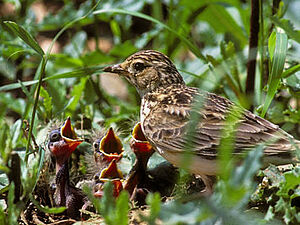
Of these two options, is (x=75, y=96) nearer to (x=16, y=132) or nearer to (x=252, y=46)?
(x=16, y=132)

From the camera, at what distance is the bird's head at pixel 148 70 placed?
186 inches

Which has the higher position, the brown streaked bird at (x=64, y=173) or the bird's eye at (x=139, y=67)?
the bird's eye at (x=139, y=67)

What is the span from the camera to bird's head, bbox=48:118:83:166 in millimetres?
4156

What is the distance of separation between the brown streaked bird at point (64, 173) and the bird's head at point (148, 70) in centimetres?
77

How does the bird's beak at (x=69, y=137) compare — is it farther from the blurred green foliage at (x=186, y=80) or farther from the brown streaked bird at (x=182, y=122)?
the brown streaked bird at (x=182, y=122)

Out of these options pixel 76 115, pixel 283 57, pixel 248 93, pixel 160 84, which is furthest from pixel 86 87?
pixel 283 57

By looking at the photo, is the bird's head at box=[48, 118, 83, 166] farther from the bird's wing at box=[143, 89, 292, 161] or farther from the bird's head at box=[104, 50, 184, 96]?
the bird's head at box=[104, 50, 184, 96]

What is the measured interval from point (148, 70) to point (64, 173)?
1086mm

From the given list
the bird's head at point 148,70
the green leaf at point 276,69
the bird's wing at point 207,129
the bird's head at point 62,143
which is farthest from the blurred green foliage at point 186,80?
the bird's head at point 148,70

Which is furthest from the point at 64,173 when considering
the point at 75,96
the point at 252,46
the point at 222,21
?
the point at 222,21

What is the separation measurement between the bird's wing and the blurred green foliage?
0.71 feet

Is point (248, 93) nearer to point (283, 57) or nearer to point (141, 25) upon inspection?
point (283, 57)

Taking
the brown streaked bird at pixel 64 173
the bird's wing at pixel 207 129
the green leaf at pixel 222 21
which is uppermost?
the green leaf at pixel 222 21

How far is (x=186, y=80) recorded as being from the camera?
5.47m
